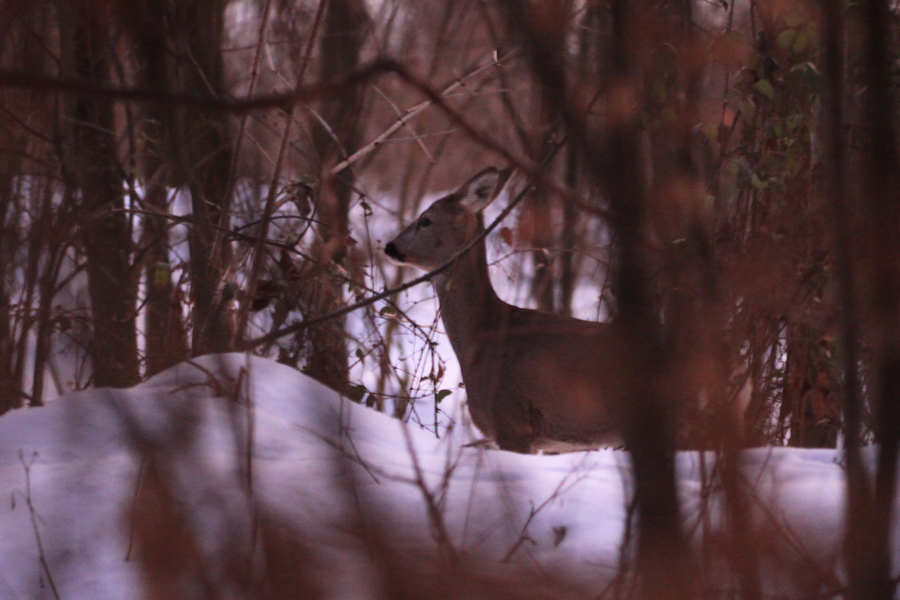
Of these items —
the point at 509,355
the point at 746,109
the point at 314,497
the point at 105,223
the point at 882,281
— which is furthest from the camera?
the point at 105,223

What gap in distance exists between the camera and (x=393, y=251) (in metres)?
5.59

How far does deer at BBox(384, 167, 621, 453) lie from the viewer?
4543 millimetres

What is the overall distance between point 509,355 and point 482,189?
1.15 m

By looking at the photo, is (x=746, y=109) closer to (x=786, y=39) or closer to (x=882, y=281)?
(x=786, y=39)

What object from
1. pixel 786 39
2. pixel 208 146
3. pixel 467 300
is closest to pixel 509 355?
pixel 467 300

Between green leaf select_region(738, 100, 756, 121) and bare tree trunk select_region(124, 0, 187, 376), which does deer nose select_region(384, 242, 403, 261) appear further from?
green leaf select_region(738, 100, 756, 121)

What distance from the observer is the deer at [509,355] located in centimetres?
454

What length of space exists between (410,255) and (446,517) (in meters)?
3.65

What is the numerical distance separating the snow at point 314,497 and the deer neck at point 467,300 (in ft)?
8.53

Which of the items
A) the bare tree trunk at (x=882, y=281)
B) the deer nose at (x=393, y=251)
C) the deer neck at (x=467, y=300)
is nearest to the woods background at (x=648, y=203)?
the bare tree trunk at (x=882, y=281)

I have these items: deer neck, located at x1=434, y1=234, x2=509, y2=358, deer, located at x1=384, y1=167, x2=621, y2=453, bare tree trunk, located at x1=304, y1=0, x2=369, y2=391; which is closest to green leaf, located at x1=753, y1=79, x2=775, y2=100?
deer, located at x1=384, y1=167, x2=621, y2=453

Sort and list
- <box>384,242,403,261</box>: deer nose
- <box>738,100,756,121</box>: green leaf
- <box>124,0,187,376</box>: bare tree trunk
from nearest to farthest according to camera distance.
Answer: <box>124,0,187,376</box>: bare tree trunk, <box>738,100,756,121</box>: green leaf, <box>384,242,403,261</box>: deer nose

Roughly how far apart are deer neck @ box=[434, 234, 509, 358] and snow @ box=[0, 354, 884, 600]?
260 cm

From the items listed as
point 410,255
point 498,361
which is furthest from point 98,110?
point 498,361
